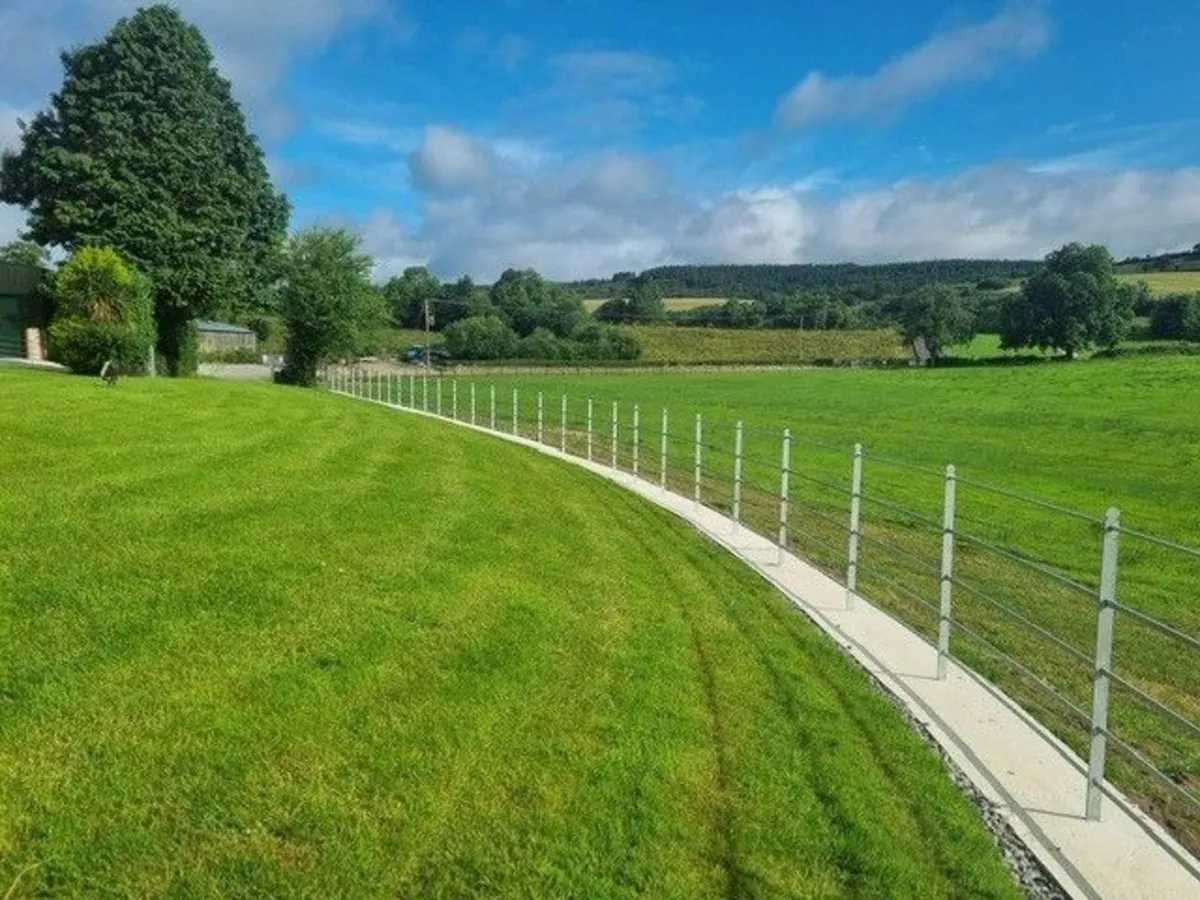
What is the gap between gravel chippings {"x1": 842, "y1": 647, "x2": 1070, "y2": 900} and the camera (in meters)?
3.78

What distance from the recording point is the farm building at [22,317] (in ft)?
113

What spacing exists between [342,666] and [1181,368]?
5145 cm

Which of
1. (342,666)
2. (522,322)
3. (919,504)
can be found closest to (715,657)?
(342,666)

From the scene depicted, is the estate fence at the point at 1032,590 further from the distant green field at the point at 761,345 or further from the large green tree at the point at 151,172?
the distant green field at the point at 761,345

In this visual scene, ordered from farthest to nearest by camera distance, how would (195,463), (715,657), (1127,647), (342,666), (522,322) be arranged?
(522,322) < (195,463) < (1127,647) < (715,657) < (342,666)

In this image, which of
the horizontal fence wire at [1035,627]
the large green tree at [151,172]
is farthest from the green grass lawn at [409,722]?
the large green tree at [151,172]

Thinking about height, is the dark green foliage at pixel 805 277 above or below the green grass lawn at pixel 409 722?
above

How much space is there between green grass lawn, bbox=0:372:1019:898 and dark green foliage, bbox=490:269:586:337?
274 feet

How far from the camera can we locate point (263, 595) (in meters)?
5.57

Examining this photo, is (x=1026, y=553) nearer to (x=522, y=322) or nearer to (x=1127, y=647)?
(x=1127, y=647)

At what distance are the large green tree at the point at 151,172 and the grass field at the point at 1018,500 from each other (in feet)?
40.7

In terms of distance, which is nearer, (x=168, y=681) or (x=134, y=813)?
(x=134, y=813)

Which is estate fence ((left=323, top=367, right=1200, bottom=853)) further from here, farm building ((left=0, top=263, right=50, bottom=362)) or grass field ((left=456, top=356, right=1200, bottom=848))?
farm building ((left=0, top=263, right=50, bottom=362))

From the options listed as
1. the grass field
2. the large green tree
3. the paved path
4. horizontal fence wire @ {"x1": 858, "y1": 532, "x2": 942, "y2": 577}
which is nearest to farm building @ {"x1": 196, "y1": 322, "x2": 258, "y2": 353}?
the large green tree
